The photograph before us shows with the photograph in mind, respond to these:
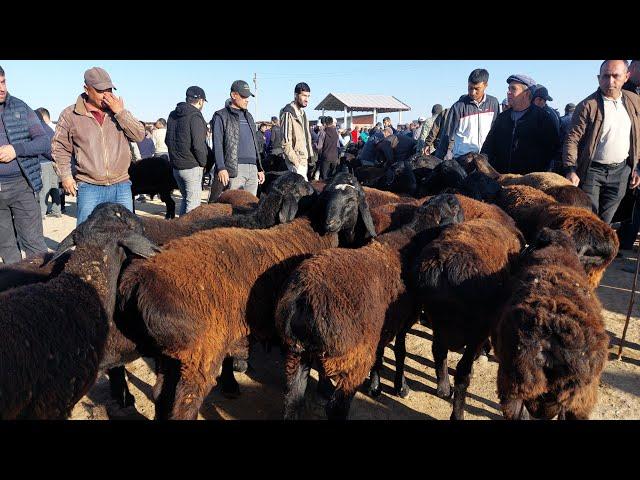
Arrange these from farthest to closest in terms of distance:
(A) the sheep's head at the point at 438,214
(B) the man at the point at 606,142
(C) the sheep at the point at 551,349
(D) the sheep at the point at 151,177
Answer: (D) the sheep at the point at 151,177 < (B) the man at the point at 606,142 < (A) the sheep's head at the point at 438,214 < (C) the sheep at the point at 551,349

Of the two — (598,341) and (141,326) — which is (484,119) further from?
(141,326)

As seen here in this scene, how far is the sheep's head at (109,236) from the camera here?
281cm

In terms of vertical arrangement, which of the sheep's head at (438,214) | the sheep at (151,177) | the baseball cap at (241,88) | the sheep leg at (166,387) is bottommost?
the sheep leg at (166,387)

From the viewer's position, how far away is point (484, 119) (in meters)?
6.58

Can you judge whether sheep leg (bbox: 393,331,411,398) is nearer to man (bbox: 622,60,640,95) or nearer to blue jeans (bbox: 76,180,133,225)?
blue jeans (bbox: 76,180,133,225)

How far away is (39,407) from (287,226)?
6.99 feet

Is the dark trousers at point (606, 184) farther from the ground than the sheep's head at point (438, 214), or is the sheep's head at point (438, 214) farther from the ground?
the dark trousers at point (606, 184)

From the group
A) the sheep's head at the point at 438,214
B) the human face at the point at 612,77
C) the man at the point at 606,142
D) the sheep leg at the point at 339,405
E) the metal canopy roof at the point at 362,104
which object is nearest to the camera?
the sheep leg at the point at 339,405

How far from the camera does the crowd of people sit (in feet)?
13.6

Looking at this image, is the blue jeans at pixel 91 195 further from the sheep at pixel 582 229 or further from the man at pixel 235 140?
the sheep at pixel 582 229

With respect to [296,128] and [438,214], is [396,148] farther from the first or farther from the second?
[438,214]

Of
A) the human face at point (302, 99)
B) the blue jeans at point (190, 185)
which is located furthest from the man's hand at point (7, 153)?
the human face at point (302, 99)
